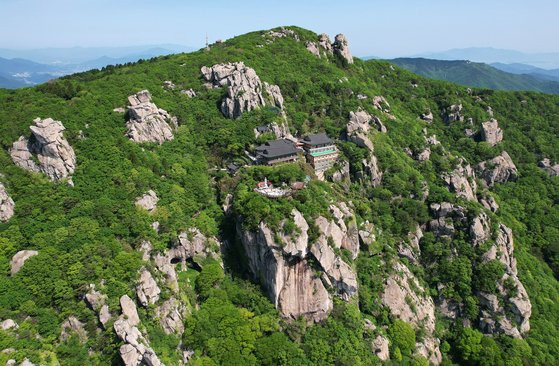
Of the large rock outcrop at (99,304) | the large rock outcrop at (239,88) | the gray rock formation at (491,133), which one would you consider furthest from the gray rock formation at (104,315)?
the gray rock formation at (491,133)

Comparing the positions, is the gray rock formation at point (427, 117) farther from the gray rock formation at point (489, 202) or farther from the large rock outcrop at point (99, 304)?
the large rock outcrop at point (99, 304)

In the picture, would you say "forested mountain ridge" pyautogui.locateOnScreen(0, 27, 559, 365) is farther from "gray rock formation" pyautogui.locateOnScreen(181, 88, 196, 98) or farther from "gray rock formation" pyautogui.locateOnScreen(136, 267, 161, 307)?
"gray rock formation" pyautogui.locateOnScreen(181, 88, 196, 98)

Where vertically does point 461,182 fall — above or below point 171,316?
above

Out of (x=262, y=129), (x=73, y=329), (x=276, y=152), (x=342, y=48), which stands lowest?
(x=73, y=329)

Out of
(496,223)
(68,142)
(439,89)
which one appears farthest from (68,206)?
(439,89)

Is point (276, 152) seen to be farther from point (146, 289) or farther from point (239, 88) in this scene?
point (146, 289)

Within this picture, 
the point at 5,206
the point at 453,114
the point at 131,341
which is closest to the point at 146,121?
the point at 5,206

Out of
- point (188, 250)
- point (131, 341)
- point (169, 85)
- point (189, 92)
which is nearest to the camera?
point (131, 341)
